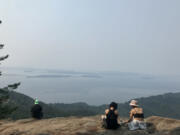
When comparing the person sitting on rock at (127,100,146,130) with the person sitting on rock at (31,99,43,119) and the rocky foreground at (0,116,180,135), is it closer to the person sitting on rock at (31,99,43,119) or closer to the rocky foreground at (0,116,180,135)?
the rocky foreground at (0,116,180,135)

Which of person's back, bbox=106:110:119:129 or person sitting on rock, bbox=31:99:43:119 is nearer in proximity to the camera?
person's back, bbox=106:110:119:129

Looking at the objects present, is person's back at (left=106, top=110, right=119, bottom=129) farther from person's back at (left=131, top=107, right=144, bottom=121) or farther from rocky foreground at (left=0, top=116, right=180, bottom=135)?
person's back at (left=131, top=107, right=144, bottom=121)

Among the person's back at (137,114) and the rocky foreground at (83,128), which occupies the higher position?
the person's back at (137,114)

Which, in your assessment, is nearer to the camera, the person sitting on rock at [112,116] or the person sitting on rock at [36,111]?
the person sitting on rock at [112,116]

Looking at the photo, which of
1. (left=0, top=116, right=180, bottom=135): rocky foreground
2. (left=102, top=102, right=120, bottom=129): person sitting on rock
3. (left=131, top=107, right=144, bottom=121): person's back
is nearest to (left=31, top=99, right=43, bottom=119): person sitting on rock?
(left=0, top=116, right=180, bottom=135): rocky foreground

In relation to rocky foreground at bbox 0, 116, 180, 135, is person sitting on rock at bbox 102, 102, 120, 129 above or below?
above

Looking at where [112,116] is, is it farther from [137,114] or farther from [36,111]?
[36,111]

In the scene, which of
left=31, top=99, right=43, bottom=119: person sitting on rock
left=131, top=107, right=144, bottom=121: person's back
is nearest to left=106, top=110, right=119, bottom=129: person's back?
left=131, top=107, right=144, bottom=121: person's back

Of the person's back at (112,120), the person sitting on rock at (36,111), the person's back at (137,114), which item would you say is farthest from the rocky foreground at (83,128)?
the person sitting on rock at (36,111)

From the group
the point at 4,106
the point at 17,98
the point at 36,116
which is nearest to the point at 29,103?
the point at 17,98

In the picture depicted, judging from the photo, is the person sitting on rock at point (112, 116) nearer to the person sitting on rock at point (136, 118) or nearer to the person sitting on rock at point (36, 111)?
the person sitting on rock at point (136, 118)

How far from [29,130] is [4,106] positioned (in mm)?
15720

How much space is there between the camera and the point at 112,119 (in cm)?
1269

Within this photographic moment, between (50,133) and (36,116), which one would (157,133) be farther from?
(36,116)
